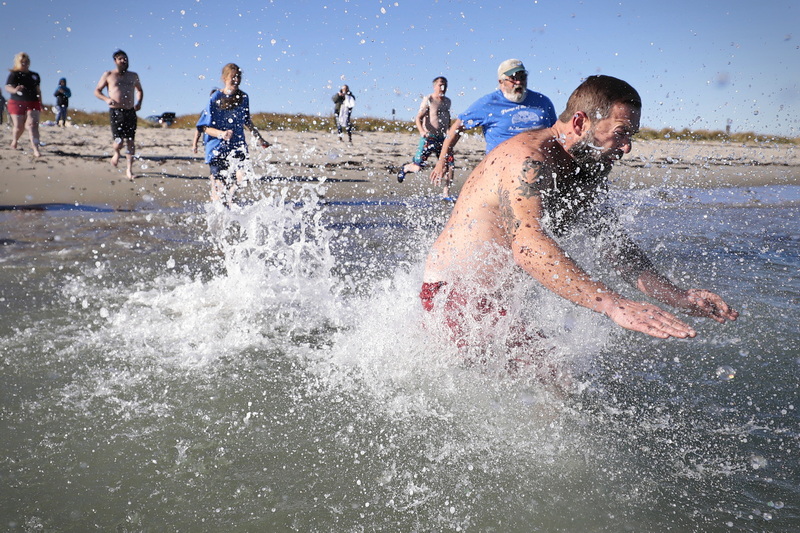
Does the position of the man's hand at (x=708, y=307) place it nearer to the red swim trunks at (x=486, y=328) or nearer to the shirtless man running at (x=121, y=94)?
the red swim trunks at (x=486, y=328)

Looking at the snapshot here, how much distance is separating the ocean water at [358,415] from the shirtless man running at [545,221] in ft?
1.06

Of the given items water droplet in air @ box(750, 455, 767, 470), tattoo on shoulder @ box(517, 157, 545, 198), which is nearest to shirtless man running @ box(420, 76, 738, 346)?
tattoo on shoulder @ box(517, 157, 545, 198)

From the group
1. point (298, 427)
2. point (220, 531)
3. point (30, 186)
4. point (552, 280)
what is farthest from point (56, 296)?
point (30, 186)

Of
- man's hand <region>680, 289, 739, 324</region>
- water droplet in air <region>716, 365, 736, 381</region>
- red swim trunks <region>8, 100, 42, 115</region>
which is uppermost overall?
red swim trunks <region>8, 100, 42, 115</region>

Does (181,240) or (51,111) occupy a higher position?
(51,111)

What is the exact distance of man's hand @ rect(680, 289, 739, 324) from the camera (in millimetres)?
2334

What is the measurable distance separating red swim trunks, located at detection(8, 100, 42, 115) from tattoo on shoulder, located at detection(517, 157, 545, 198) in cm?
1000

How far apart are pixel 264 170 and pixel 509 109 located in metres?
7.33

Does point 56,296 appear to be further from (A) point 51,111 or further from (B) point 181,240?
(A) point 51,111

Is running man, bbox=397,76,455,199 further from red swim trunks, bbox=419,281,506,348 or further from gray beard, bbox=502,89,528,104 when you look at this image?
red swim trunks, bbox=419,281,506,348

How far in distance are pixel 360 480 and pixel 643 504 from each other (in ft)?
3.35

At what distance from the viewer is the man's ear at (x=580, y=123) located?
2.31 metres

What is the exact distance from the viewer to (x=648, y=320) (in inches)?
A: 74.2

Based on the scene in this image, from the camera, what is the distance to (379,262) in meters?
5.53
